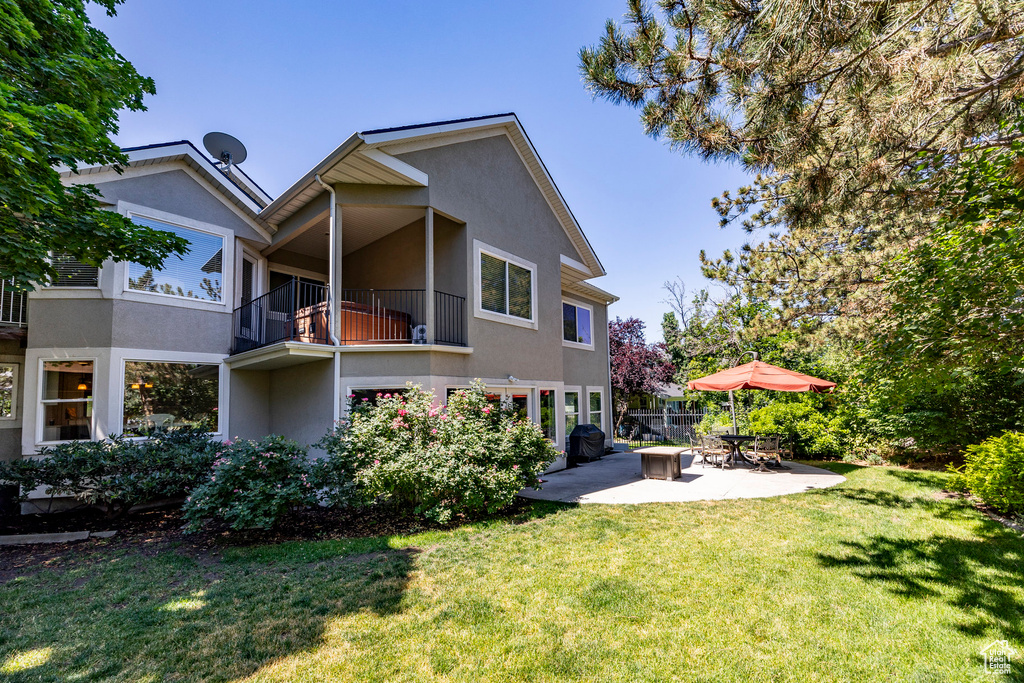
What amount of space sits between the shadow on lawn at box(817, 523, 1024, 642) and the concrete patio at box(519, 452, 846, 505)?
3.00 m

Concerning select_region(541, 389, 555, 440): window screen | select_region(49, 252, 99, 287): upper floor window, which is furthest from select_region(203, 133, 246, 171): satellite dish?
select_region(541, 389, 555, 440): window screen

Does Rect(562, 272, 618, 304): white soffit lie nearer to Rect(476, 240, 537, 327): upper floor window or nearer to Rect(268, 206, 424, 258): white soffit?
Rect(476, 240, 537, 327): upper floor window

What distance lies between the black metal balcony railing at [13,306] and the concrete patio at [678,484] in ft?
34.4

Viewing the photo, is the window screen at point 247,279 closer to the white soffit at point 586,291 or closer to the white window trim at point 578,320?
the white soffit at point 586,291

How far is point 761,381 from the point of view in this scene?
1158cm

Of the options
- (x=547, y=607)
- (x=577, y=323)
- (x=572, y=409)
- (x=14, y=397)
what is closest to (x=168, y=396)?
(x=14, y=397)

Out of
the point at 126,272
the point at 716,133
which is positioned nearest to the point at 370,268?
the point at 126,272

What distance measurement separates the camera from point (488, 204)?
11156 millimetres

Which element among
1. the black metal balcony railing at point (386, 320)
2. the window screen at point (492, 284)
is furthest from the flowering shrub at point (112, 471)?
the window screen at point (492, 284)

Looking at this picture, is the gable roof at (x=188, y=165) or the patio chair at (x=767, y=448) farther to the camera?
the patio chair at (x=767, y=448)

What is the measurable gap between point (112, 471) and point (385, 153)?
719 cm

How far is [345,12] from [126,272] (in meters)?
7.11

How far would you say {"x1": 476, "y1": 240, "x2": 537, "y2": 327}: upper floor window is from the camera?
35.1ft

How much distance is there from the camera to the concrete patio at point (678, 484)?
8872 millimetres
